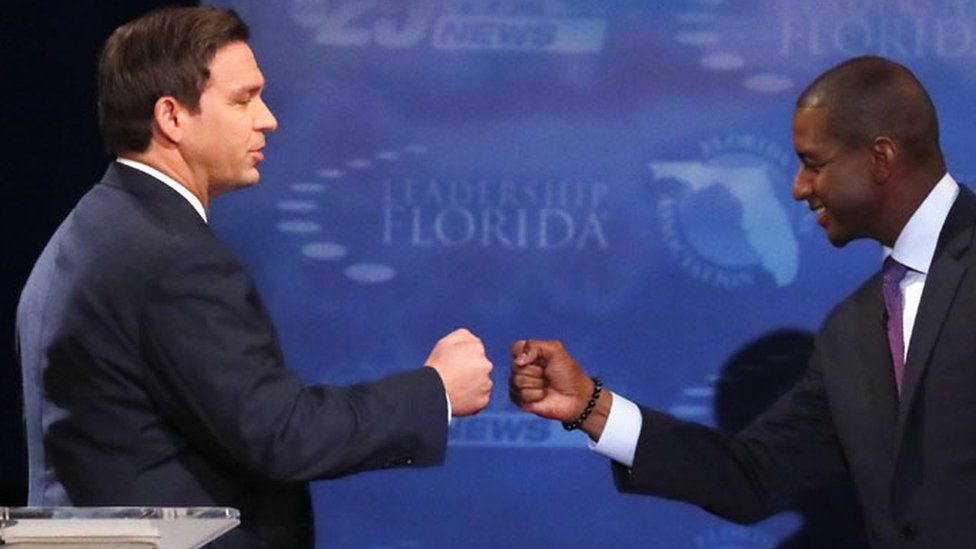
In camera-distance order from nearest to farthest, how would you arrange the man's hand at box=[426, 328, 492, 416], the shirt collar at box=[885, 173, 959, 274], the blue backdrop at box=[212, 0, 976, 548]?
the man's hand at box=[426, 328, 492, 416] → the shirt collar at box=[885, 173, 959, 274] → the blue backdrop at box=[212, 0, 976, 548]

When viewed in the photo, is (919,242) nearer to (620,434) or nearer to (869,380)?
(869,380)

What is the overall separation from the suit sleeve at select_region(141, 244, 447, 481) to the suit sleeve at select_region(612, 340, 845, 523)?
816mm

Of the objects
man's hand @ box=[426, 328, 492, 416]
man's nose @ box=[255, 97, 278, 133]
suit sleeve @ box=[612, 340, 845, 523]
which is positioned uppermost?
man's nose @ box=[255, 97, 278, 133]

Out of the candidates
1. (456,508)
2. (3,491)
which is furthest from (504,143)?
(3,491)

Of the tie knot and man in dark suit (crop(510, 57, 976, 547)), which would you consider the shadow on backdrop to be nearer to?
man in dark suit (crop(510, 57, 976, 547))

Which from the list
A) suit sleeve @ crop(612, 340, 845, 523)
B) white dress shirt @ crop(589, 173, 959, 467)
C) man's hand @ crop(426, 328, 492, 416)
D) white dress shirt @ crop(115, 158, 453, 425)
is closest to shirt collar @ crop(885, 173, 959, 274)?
white dress shirt @ crop(589, 173, 959, 467)

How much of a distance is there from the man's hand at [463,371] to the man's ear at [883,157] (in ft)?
2.74

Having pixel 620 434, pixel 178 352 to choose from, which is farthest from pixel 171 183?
A: pixel 620 434

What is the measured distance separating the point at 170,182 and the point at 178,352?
279 mm

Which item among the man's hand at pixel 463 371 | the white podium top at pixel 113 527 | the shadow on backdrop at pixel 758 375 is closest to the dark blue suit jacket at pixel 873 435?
the shadow on backdrop at pixel 758 375

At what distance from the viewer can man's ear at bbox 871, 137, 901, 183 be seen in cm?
290

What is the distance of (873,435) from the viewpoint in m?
2.89

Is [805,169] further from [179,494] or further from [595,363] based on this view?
[179,494]

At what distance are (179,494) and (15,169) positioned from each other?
146cm
